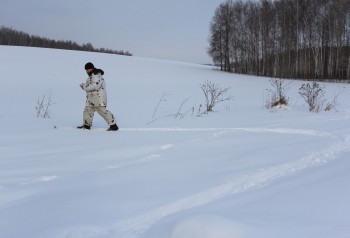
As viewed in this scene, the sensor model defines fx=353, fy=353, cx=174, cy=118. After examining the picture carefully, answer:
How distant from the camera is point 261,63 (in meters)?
45.0

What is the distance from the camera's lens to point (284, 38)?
41.7 meters

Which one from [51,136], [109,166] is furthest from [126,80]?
[109,166]

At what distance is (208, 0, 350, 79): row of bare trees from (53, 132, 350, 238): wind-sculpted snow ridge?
1372 inches

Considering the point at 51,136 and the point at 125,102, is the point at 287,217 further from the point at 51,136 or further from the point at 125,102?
the point at 125,102

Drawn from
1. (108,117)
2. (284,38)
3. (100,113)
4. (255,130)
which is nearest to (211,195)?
(255,130)

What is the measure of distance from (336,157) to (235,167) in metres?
1.45

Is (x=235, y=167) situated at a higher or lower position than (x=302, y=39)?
lower

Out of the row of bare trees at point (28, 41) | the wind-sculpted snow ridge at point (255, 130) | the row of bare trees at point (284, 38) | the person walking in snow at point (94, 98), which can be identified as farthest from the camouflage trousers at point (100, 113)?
the row of bare trees at point (28, 41)

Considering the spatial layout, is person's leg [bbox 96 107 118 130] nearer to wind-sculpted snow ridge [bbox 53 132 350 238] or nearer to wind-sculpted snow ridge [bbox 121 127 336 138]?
wind-sculpted snow ridge [bbox 121 127 336 138]

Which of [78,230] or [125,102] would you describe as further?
[125,102]

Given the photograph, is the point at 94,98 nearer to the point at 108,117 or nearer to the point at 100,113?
the point at 100,113

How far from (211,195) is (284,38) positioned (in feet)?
137

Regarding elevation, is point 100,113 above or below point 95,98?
below

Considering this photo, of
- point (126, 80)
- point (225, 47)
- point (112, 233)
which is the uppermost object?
point (225, 47)
